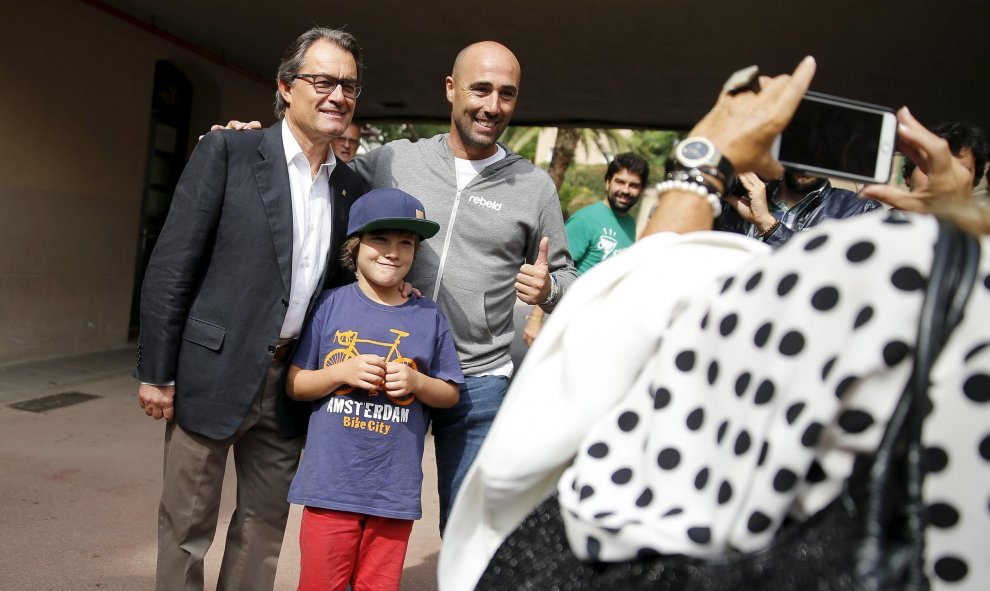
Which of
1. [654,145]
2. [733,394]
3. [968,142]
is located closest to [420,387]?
[733,394]

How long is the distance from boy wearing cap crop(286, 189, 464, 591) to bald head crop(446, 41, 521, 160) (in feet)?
1.39

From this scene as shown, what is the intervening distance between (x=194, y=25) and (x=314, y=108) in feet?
21.7

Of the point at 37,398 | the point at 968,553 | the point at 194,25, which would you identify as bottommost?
the point at 37,398

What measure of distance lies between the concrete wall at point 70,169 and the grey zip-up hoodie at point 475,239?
5.46 meters

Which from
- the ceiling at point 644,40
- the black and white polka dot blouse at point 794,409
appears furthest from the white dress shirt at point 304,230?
the ceiling at point 644,40

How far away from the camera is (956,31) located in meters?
6.82

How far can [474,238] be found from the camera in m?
3.15

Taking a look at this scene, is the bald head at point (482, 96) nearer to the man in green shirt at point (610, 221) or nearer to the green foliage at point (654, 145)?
the man in green shirt at point (610, 221)

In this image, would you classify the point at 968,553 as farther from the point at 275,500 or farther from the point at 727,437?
the point at 275,500

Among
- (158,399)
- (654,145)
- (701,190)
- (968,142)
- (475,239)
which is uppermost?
(654,145)

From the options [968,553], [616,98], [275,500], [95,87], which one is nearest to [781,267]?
[968,553]

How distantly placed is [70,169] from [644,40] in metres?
5.49

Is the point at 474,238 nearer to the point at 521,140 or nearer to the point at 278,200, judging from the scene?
the point at 278,200

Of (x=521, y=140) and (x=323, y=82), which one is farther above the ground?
(x=521, y=140)
